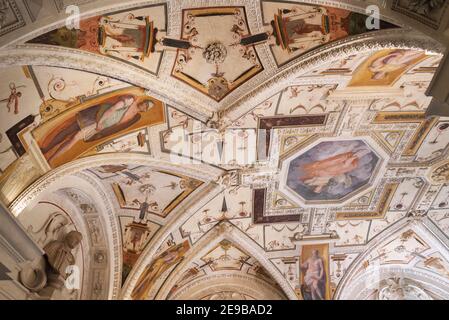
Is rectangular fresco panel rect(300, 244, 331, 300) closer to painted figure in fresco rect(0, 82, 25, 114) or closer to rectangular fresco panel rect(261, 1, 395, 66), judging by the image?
rectangular fresco panel rect(261, 1, 395, 66)

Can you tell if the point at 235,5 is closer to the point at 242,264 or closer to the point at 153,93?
the point at 153,93

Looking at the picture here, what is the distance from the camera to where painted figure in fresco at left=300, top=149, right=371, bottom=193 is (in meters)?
11.0

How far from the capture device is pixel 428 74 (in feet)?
29.0

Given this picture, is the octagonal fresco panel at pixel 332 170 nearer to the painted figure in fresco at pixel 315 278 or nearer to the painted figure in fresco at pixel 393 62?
the painted figure in fresco at pixel 393 62

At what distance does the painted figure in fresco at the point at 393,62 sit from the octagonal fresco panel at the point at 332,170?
2.29 meters

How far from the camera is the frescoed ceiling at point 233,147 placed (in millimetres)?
7043

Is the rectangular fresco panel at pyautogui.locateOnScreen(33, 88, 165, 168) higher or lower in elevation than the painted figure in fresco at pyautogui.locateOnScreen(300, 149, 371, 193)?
lower

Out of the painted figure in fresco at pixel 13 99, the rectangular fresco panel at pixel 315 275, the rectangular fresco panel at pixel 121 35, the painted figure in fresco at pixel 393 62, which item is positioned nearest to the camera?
the rectangular fresco panel at pixel 121 35

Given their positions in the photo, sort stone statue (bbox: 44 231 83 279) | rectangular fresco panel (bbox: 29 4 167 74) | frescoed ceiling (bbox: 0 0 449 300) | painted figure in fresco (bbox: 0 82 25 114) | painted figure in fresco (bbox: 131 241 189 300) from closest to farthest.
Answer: rectangular fresco panel (bbox: 29 4 167 74) → painted figure in fresco (bbox: 0 82 25 114) → frescoed ceiling (bbox: 0 0 449 300) → stone statue (bbox: 44 231 83 279) → painted figure in fresco (bbox: 131 241 189 300)

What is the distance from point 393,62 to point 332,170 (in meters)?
3.64

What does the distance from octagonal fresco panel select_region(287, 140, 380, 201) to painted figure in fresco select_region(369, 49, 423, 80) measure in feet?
7.53

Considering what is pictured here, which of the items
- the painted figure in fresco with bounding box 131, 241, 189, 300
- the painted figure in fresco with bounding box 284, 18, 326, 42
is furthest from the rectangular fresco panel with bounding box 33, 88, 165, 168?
the painted figure in fresco with bounding box 131, 241, 189, 300

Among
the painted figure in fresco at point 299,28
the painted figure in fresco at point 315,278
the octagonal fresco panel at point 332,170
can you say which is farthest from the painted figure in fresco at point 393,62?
the painted figure in fresco at point 315,278

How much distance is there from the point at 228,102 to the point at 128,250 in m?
4.97
